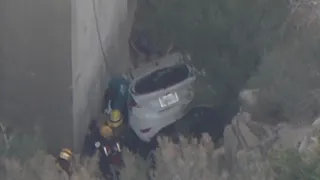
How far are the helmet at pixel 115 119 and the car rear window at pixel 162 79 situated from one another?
14 cm

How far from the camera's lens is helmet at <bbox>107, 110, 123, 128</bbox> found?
3.29m

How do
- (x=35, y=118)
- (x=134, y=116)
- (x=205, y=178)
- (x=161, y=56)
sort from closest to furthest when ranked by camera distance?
(x=205, y=178), (x=35, y=118), (x=134, y=116), (x=161, y=56)

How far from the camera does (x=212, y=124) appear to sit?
325cm

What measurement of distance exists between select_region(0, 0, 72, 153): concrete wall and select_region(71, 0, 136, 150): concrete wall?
4cm

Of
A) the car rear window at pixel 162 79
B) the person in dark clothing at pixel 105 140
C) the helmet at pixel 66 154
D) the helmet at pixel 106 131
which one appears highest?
the car rear window at pixel 162 79

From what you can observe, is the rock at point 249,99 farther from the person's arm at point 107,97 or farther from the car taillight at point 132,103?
the person's arm at point 107,97

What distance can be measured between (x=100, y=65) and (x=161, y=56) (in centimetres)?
43

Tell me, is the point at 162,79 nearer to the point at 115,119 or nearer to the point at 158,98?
the point at 158,98

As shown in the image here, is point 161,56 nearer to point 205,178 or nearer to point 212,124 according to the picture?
point 212,124

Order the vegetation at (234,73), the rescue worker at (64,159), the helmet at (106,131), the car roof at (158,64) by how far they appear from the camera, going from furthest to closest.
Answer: the car roof at (158,64) → the helmet at (106,131) → the rescue worker at (64,159) → the vegetation at (234,73)

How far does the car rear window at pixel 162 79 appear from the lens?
335cm

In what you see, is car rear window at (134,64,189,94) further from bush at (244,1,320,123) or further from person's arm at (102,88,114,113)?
bush at (244,1,320,123)

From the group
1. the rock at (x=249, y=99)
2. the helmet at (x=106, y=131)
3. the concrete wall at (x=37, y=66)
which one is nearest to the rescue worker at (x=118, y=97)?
the helmet at (x=106, y=131)

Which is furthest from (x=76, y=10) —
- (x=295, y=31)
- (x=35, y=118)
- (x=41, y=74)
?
(x=295, y=31)
